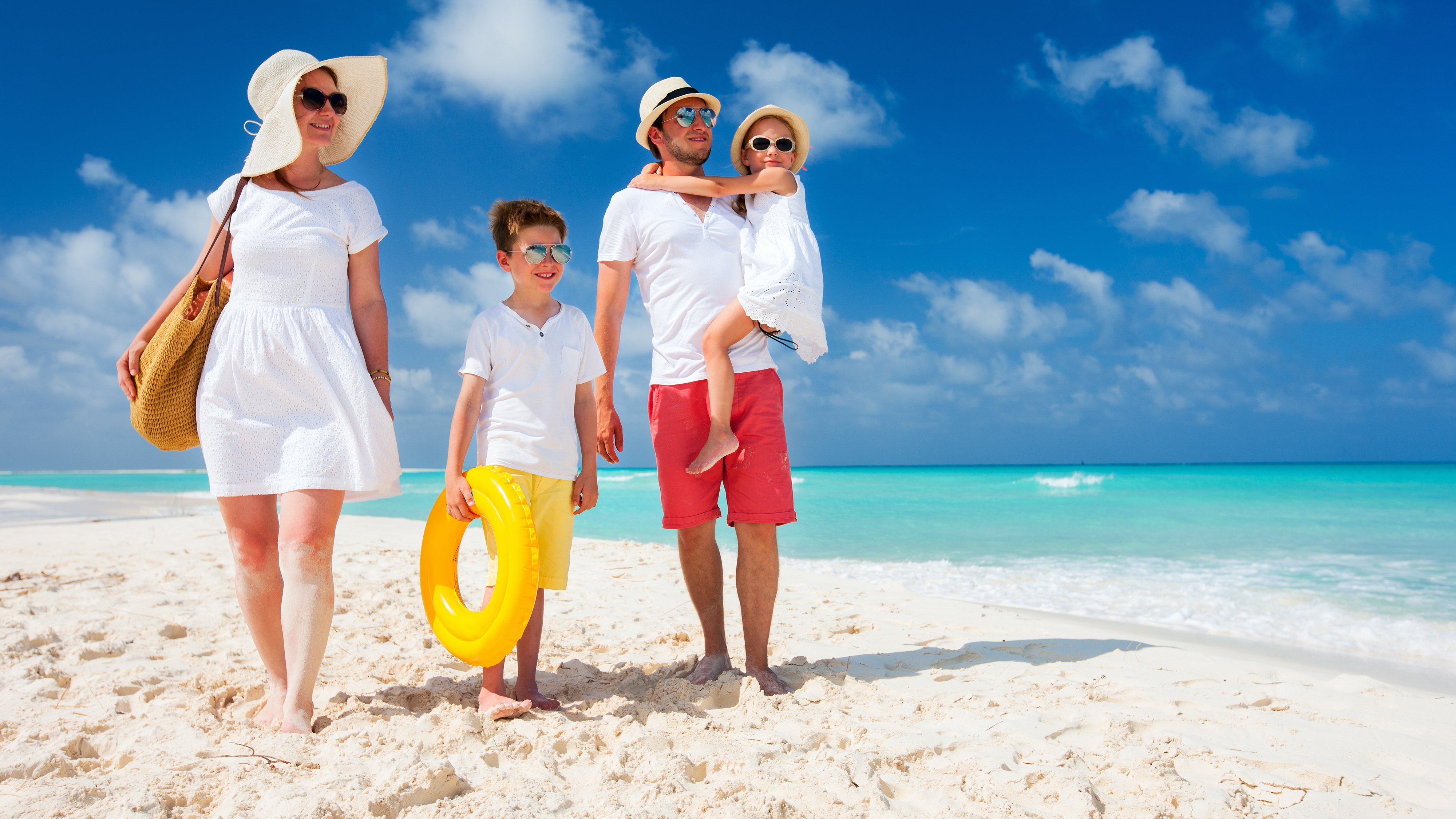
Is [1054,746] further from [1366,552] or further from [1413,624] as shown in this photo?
[1366,552]

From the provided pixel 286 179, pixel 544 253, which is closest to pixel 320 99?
pixel 286 179

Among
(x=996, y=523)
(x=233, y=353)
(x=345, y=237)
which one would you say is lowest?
(x=996, y=523)

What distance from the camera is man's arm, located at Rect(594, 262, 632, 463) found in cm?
296

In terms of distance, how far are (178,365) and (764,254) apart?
6.40 feet

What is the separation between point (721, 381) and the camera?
2.77 meters

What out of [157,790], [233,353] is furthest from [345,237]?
[157,790]

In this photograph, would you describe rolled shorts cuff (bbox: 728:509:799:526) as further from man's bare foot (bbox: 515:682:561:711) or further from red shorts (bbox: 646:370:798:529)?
man's bare foot (bbox: 515:682:561:711)

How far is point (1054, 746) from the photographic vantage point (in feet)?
7.23

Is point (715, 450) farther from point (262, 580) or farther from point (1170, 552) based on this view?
point (1170, 552)

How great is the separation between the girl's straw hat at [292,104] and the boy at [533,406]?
0.57 metres

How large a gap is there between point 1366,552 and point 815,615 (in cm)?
725

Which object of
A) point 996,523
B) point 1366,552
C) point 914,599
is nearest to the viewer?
point 914,599

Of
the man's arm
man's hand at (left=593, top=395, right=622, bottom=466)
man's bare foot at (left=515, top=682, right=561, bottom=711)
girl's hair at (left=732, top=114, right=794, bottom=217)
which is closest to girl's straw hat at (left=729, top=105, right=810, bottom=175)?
girl's hair at (left=732, top=114, right=794, bottom=217)

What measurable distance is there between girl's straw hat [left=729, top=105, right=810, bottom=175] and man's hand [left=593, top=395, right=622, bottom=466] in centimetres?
115
